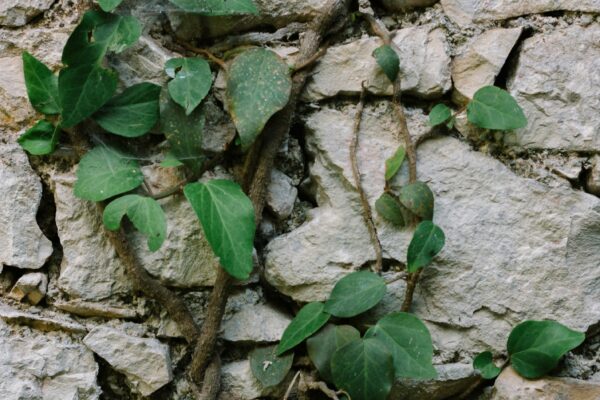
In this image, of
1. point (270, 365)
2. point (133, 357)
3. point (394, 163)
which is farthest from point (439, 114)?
point (133, 357)

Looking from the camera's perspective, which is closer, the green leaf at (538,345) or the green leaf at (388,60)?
the green leaf at (538,345)

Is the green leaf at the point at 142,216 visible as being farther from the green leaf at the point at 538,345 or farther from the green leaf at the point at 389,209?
the green leaf at the point at 538,345

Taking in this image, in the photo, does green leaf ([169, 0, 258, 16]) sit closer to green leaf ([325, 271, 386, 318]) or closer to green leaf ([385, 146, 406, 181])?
green leaf ([385, 146, 406, 181])

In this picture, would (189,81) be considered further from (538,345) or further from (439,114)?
(538,345)

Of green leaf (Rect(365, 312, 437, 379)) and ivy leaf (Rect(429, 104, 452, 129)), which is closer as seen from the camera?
green leaf (Rect(365, 312, 437, 379))

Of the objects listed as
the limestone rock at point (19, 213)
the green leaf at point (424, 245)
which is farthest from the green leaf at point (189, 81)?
the green leaf at point (424, 245)

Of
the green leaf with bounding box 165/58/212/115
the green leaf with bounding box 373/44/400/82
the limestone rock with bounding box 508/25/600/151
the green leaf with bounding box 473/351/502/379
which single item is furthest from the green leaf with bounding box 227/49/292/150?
the green leaf with bounding box 473/351/502/379
